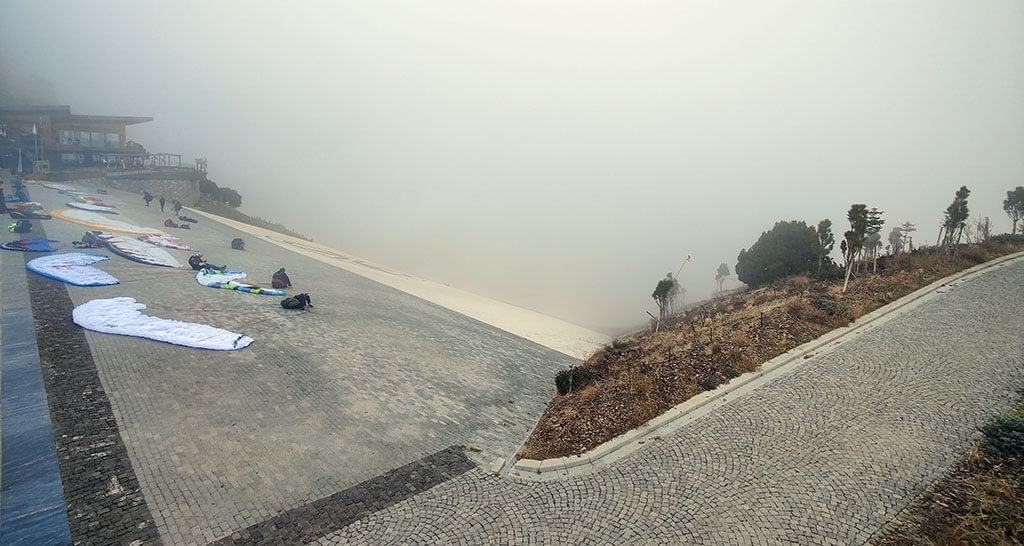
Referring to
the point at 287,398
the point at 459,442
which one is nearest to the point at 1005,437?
the point at 459,442

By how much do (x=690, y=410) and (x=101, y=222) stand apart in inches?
1377

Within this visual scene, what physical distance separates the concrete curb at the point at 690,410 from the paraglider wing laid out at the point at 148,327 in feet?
32.2

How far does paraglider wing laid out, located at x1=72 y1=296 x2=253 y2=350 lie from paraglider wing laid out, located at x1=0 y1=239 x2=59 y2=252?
885 cm

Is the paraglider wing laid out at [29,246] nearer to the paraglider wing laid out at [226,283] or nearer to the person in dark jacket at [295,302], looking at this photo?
the paraglider wing laid out at [226,283]

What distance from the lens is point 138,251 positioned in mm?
21938

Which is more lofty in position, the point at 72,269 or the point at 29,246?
the point at 29,246

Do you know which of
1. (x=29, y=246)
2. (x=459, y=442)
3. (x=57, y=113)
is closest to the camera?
(x=459, y=442)

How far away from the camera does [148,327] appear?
43.6 ft

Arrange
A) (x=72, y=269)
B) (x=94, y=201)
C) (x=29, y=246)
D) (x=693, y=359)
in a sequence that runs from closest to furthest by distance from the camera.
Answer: (x=693, y=359), (x=72, y=269), (x=29, y=246), (x=94, y=201)

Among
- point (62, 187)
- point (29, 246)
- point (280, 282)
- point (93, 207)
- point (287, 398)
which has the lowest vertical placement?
point (287, 398)

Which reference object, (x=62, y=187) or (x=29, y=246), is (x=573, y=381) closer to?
(x=29, y=246)

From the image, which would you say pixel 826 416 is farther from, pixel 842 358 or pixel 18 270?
pixel 18 270

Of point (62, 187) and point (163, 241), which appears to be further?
point (62, 187)

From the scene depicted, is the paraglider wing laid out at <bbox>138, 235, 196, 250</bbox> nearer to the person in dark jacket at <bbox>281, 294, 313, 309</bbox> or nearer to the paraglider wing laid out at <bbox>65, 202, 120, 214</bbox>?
the paraglider wing laid out at <bbox>65, 202, 120, 214</bbox>
